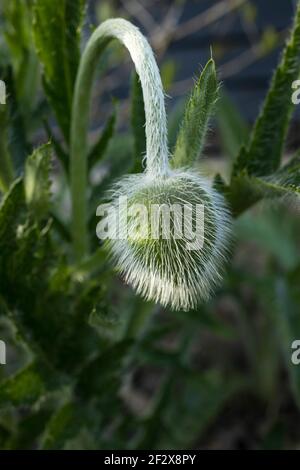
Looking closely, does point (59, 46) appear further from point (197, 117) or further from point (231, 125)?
point (231, 125)

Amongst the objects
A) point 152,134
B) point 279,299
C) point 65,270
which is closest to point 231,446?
point 279,299

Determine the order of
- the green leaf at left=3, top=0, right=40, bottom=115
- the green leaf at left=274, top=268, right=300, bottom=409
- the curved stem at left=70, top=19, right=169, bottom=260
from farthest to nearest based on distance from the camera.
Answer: the green leaf at left=274, top=268, right=300, bottom=409 < the green leaf at left=3, top=0, right=40, bottom=115 < the curved stem at left=70, top=19, right=169, bottom=260

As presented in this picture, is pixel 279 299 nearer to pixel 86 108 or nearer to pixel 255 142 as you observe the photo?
pixel 255 142

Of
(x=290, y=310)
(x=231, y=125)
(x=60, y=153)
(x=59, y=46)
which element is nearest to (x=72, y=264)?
(x=60, y=153)

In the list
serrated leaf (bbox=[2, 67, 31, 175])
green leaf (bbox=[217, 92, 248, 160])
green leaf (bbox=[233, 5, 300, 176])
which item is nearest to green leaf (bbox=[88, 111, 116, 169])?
serrated leaf (bbox=[2, 67, 31, 175])

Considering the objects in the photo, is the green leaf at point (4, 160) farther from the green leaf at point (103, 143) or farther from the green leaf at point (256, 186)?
the green leaf at point (256, 186)

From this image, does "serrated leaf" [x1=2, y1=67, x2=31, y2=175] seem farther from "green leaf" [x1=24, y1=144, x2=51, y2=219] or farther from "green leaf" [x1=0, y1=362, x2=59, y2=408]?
"green leaf" [x1=0, y1=362, x2=59, y2=408]

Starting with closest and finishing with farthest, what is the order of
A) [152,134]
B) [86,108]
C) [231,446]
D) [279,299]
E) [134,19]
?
[152,134] < [86,108] < [279,299] < [231,446] < [134,19]
